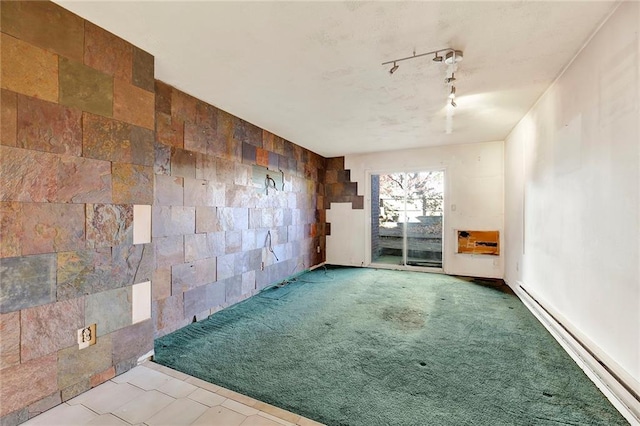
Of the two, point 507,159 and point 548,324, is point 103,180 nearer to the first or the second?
point 548,324

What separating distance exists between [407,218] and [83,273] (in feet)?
17.5

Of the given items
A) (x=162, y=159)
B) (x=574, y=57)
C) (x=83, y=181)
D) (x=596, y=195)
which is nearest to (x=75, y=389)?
(x=83, y=181)

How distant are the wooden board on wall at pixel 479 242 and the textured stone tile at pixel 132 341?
5180 mm

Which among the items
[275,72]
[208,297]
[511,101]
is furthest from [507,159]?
[208,297]

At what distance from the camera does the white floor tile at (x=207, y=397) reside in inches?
68.2

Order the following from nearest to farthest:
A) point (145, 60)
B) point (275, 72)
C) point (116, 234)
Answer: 1. point (116, 234)
2. point (145, 60)
3. point (275, 72)

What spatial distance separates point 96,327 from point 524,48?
12.7 feet

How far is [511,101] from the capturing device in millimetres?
3174

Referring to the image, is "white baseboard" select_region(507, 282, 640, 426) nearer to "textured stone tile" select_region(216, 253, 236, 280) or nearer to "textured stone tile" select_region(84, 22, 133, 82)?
"textured stone tile" select_region(216, 253, 236, 280)

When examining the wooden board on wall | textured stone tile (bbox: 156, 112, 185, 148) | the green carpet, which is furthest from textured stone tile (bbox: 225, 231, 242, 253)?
the wooden board on wall

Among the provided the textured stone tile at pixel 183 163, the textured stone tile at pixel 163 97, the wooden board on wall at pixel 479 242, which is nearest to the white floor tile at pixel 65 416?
the textured stone tile at pixel 183 163

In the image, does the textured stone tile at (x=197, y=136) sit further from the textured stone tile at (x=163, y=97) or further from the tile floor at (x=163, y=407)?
the tile floor at (x=163, y=407)

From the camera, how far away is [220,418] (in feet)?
5.22

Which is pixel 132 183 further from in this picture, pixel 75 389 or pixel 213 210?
pixel 75 389
